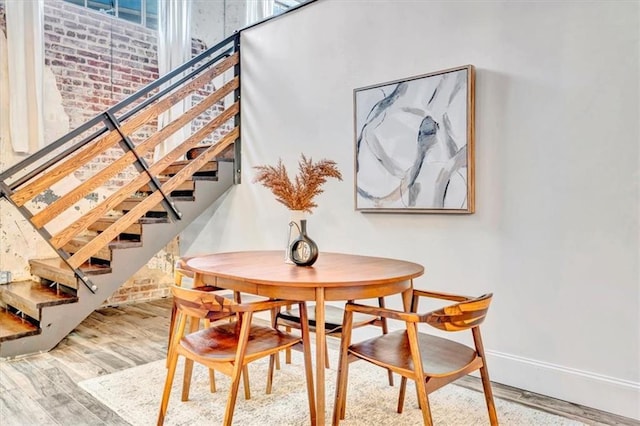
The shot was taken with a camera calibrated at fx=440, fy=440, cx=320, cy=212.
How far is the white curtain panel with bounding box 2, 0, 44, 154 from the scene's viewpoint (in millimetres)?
3699

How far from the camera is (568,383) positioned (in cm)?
233

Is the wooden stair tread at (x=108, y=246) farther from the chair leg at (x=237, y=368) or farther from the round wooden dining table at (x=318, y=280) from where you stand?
the chair leg at (x=237, y=368)

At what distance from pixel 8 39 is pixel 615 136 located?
14.7ft

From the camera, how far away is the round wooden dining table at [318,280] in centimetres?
180

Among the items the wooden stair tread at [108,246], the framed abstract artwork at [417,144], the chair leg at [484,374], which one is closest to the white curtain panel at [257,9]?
the framed abstract artwork at [417,144]

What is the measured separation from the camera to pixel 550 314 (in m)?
2.40

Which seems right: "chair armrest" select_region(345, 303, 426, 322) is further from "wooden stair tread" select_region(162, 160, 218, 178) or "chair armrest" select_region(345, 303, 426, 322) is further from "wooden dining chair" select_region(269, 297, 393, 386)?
"wooden stair tread" select_region(162, 160, 218, 178)

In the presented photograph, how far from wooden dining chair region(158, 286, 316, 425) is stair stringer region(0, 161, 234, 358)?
152 cm

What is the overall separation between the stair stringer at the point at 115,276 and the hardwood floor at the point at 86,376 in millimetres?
98

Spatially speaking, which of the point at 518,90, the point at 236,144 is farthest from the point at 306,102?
the point at 518,90

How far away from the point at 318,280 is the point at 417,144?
1423 millimetres

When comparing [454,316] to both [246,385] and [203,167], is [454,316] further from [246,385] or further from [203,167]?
[203,167]

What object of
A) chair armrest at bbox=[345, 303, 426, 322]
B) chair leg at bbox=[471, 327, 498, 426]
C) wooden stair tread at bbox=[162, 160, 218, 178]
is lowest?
chair leg at bbox=[471, 327, 498, 426]

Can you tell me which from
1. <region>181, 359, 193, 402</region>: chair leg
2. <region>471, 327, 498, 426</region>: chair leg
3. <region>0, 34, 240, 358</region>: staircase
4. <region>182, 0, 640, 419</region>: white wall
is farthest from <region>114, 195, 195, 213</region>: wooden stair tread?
<region>471, 327, 498, 426</region>: chair leg
